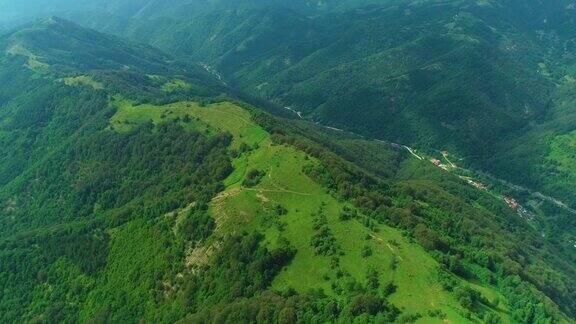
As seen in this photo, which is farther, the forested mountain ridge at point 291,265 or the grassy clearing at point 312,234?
the grassy clearing at point 312,234

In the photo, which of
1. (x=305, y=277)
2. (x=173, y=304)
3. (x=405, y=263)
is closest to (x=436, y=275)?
(x=405, y=263)

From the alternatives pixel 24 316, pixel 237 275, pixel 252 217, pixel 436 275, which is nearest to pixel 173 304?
pixel 237 275

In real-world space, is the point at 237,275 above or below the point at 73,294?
above

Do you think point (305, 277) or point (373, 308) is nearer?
point (373, 308)

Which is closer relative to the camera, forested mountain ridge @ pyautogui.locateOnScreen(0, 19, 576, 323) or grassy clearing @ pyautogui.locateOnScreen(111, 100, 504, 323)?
forested mountain ridge @ pyautogui.locateOnScreen(0, 19, 576, 323)

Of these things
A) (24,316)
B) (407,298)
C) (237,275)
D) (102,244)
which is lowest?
(24,316)

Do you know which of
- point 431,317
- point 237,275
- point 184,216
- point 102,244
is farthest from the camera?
point 102,244

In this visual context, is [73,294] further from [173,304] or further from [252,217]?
[252,217]

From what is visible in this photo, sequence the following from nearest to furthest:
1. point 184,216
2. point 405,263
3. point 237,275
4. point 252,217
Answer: point 405,263
point 237,275
point 252,217
point 184,216

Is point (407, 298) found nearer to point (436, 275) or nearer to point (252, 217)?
point (436, 275)

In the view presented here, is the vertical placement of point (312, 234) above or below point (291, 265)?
above

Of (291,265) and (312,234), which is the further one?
(312,234)
